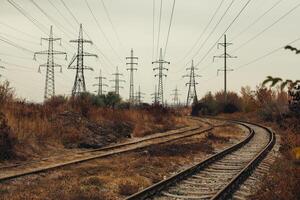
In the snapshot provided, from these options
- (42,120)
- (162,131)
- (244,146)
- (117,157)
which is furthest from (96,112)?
(117,157)

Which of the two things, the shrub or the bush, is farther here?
the bush

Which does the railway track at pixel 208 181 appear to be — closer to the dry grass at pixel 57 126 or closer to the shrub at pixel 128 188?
the shrub at pixel 128 188

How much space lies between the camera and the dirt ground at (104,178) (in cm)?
1005

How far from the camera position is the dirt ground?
1005cm

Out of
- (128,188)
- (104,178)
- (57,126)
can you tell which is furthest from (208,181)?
(57,126)

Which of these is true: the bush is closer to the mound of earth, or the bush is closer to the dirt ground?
the dirt ground

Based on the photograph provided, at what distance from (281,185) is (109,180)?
4.53 meters

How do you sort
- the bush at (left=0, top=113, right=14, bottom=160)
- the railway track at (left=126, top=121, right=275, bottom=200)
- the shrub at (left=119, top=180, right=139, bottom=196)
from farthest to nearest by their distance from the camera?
the bush at (left=0, top=113, right=14, bottom=160) → the shrub at (left=119, top=180, right=139, bottom=196) → the railway track at (left=126, top=121, right=275, bottom=200)

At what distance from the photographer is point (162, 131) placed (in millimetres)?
31938

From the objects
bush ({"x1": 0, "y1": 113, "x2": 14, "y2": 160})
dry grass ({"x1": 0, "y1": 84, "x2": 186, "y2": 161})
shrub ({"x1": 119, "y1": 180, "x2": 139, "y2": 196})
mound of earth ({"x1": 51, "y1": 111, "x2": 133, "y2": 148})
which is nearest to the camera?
shrub ({"x1": 119, "y1": 180, "x2": 139, "y2": 196})

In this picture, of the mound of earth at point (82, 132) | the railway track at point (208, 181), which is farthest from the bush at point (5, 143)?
the railway track at point (208, 181)

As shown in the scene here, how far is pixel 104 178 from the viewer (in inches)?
474

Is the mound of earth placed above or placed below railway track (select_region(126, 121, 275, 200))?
above

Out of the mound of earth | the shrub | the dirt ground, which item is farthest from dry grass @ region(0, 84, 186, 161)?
the shrub
